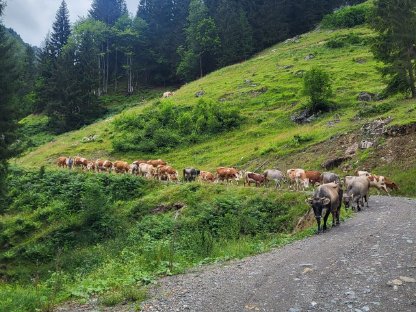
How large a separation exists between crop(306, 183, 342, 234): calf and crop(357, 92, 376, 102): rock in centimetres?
3030

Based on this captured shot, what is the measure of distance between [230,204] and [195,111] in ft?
90.2

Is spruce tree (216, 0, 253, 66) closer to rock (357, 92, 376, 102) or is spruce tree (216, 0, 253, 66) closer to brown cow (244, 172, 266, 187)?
rock (357, 92, 376, 102)

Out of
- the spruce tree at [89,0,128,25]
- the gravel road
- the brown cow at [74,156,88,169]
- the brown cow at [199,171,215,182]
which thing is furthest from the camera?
the spruce tree at [89,0,128,25]

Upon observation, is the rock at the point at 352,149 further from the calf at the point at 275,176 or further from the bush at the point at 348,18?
the bush at the point at 348,18

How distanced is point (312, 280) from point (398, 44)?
111 ft

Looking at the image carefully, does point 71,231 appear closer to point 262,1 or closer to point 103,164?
point 103,164

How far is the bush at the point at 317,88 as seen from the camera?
42281mm

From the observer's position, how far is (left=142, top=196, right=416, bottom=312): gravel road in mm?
8906

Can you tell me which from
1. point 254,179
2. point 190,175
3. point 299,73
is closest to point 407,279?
point 254,179

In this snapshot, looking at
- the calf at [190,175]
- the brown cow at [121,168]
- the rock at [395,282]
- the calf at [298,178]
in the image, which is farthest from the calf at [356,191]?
the brown cow at [121,168]

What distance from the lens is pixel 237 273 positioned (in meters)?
11.3

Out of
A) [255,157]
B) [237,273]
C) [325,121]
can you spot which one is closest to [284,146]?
[255,157]

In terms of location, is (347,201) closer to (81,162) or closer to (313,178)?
(313,178)

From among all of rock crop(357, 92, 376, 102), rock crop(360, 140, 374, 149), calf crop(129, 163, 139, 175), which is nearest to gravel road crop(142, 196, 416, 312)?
rock crop(360, 140, 374, 149)
